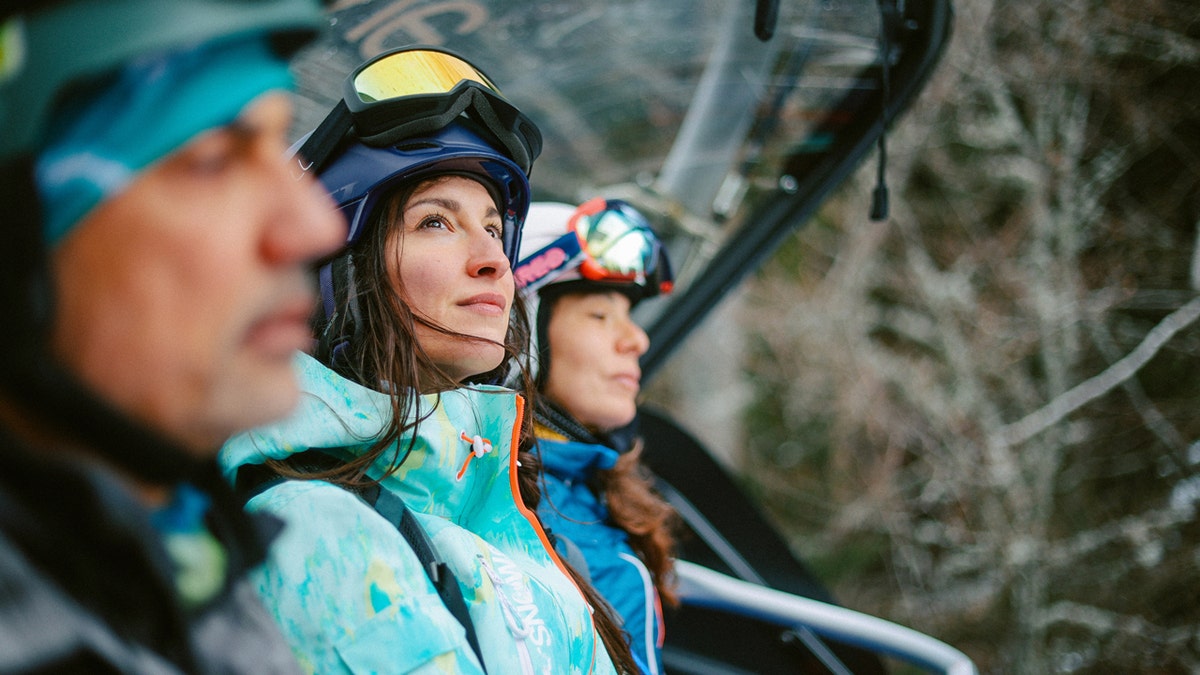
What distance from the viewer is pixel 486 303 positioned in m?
1.62

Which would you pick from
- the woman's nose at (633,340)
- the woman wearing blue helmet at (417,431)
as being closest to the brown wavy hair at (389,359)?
the woman wearing blue helmet at (417,431)

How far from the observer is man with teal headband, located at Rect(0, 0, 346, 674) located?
0.68m

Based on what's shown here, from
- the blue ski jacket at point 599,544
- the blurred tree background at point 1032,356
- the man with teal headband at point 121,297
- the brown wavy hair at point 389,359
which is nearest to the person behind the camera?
the man with teal headband at point 121,297

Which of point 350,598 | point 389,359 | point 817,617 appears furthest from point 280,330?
point 817,617

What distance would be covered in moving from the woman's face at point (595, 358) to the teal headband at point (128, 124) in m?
1.62

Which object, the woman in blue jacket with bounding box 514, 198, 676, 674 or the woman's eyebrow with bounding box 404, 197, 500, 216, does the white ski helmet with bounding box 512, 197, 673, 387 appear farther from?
the woman's eyebrow with bounding box 404, 197, 500, 216

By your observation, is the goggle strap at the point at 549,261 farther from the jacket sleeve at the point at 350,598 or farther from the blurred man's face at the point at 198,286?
the blurred man's face at the point at 198,286

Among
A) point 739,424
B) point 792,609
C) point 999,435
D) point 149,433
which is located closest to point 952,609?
point 999,435

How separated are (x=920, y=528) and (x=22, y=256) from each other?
Result: 6133mm

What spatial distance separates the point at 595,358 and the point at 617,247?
342mm

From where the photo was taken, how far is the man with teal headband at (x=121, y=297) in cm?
68

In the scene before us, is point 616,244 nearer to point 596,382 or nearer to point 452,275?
point 596,382

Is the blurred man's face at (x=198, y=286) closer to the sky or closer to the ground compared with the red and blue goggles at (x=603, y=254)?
closer to the sky

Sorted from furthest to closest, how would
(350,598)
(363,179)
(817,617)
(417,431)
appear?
(817,617)
(363,179)
(417,431)
(350,598)
